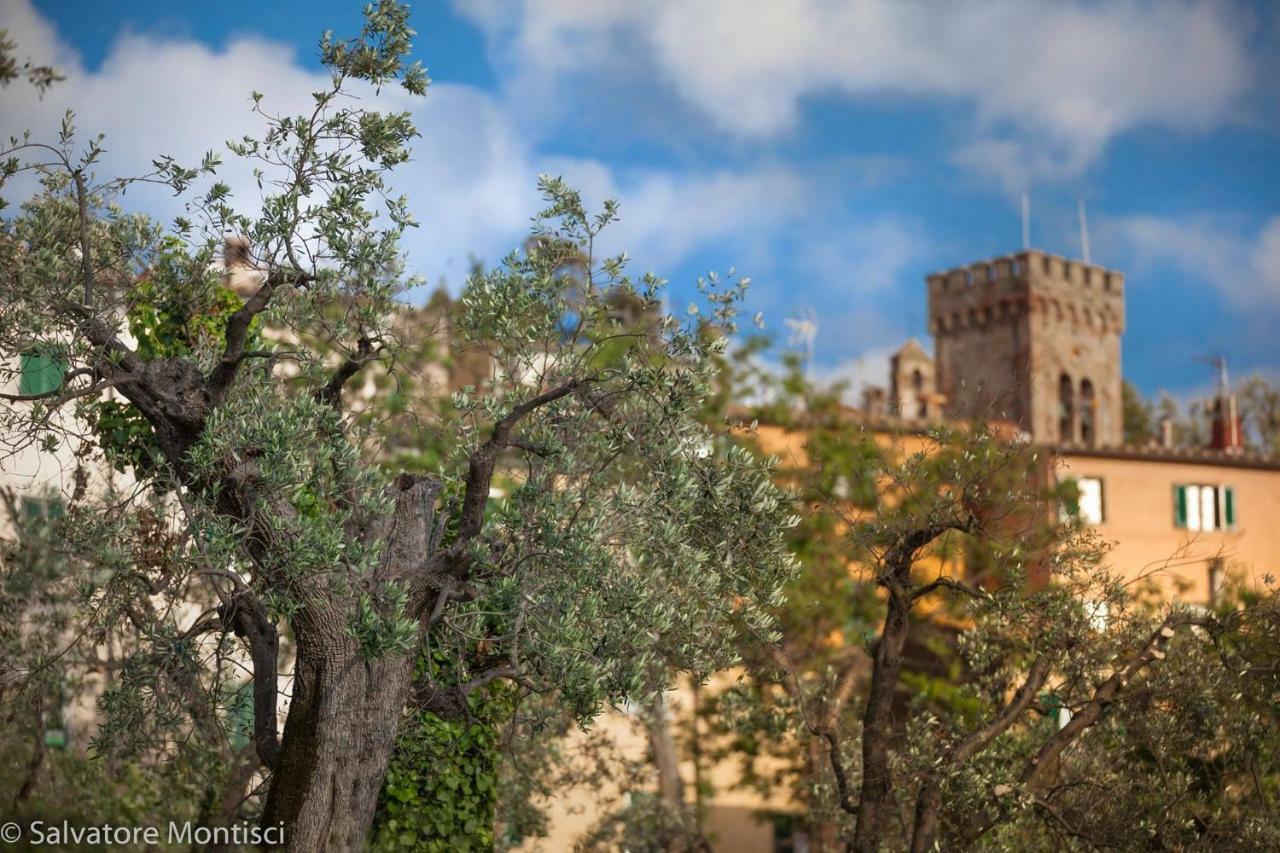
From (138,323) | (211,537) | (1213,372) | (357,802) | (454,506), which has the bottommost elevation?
(357,802)

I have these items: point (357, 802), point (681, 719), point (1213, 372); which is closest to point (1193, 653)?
point (357, 802)

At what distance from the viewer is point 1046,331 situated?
62750 millimetres

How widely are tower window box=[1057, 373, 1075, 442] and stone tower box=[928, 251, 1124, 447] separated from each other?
45 millimetres

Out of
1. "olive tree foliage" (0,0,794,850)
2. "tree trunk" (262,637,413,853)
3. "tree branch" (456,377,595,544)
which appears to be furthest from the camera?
"tree branch" (456,377,595,544)

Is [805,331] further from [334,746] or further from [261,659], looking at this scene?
[334,746]

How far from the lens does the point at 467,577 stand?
438 inches

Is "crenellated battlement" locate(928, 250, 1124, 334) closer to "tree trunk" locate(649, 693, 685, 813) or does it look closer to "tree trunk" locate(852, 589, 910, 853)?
"tree trunk" locate(649, 693, 685, 813)

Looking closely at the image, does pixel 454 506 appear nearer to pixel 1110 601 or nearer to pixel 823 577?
pixel 1110 601

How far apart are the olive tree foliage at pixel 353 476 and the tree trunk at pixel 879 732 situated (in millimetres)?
2321

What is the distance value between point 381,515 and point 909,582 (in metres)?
5.38

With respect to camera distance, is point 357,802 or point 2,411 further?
point 2,411

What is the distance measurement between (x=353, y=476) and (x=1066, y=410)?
184 ft

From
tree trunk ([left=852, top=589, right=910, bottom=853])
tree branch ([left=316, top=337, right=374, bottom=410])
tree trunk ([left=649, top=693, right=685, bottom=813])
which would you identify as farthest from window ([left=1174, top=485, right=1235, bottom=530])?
tree branch ([left=316, top=337, right=374, bottom=410])

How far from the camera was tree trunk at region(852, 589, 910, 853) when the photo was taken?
43.6 ft
